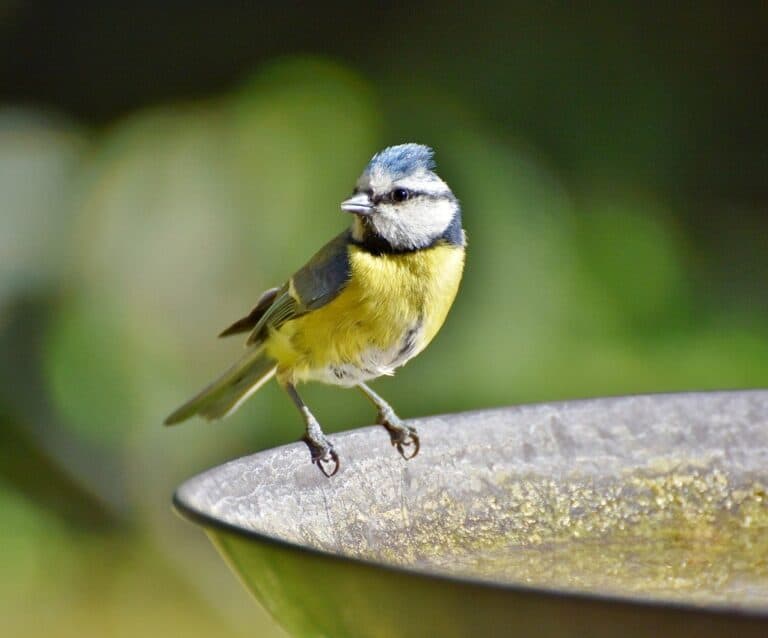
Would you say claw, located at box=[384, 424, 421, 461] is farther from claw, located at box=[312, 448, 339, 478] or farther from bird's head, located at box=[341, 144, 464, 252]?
bird's head, located at box=[341, 144, 464, 252]

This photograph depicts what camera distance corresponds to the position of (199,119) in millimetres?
4750

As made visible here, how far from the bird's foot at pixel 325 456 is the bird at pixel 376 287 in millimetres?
554

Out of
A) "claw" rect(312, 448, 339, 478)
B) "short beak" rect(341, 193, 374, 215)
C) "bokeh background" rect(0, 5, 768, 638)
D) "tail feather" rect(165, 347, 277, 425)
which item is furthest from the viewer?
"bokeh background" rect(0, 5, 768, 638)

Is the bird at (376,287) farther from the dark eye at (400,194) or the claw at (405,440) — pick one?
the claw at (405,440)

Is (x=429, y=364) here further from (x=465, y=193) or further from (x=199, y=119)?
(x=199, y=119)

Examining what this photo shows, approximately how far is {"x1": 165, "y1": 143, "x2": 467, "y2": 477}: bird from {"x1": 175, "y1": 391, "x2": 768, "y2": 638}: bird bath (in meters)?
0.51

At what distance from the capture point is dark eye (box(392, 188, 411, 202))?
105 inches

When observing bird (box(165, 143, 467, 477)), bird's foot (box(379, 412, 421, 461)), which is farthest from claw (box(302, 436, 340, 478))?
bird (box(165, 143, 467, 477))

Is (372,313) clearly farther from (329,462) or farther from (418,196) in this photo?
(329,462)

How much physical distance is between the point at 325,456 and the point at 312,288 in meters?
0.77

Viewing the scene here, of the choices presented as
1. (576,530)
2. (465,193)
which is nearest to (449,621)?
(576,530)

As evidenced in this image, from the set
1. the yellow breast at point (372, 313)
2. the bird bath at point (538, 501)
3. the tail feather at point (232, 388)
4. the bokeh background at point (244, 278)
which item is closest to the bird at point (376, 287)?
the yellow breast at point (372, 313)

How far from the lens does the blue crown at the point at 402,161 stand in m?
2.67

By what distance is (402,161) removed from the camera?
2.67 m
